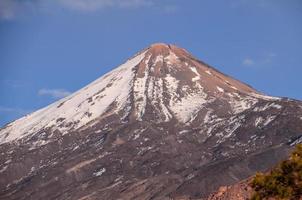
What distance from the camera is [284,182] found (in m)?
30.4

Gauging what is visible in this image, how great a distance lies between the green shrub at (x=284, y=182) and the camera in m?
29.9

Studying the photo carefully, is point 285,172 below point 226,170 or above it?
below

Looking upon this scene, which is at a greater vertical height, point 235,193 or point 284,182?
point 235,193

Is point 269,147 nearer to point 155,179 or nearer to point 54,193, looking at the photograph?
point 155,179

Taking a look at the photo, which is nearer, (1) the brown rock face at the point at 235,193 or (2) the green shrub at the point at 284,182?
(2) the green shrub at the point at 284,182

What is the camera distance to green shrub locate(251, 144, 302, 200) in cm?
2986

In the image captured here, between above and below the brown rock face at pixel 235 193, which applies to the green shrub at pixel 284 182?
below

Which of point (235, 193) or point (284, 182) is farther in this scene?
point (235, 193)

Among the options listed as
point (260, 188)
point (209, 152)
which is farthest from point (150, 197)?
point (260, 188)

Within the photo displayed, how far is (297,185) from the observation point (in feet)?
98.1

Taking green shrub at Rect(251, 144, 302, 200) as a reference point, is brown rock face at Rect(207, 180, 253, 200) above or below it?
above

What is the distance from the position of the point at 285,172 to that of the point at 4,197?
165 m

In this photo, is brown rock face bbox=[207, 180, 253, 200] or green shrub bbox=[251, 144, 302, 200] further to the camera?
brown rock face bbox=[207, 180, 253, 200]

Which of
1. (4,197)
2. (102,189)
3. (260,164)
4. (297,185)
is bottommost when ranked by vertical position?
(297,185)
